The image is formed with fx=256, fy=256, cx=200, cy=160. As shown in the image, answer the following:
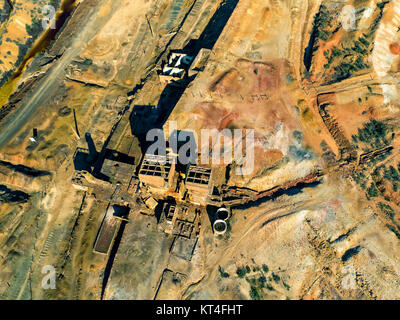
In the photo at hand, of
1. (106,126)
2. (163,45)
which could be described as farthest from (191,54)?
(106,126)

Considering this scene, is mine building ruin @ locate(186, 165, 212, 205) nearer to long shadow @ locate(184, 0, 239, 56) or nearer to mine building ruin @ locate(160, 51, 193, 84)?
mine building ruin @ locate(160, 51, 193, 84)

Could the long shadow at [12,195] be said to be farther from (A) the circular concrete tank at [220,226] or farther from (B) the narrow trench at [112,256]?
(A) the circular concrete tank at [220,226]

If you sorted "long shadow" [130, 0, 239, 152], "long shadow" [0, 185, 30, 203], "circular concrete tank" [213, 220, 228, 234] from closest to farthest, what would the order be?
"circular concrete tank" [213, 220, 228, 234] < "long shadow" [0, 185, 30, 203] < "long shadow" [130, 0, 239, 152]

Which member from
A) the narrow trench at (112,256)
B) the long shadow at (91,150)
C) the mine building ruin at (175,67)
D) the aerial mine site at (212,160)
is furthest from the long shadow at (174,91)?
the narrow trench at (112,256)

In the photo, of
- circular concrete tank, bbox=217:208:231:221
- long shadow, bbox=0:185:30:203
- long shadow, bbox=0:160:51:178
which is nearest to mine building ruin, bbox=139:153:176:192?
circular concrete tank, bbox=217:208:231:221

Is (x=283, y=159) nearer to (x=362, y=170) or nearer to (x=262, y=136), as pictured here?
(x=262, y=136)
